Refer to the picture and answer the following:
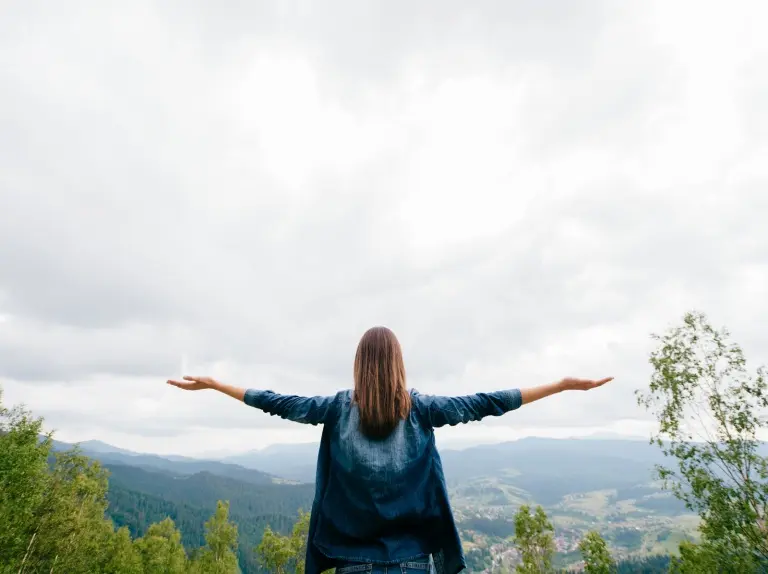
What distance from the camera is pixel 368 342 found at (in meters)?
3.16

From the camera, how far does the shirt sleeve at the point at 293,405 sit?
9.99 feet

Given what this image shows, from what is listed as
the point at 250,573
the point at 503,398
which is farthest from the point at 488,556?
the point at 503,398

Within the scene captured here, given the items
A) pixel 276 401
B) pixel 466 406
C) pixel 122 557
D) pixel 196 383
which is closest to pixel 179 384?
pixel 196 383

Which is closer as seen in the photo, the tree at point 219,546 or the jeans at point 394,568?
the jeans at point 394,568

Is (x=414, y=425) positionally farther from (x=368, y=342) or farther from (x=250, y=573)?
(x=250, y=573)

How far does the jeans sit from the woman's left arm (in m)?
0.92

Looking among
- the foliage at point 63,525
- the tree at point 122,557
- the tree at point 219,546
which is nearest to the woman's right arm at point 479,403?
the foliage at point 63,525

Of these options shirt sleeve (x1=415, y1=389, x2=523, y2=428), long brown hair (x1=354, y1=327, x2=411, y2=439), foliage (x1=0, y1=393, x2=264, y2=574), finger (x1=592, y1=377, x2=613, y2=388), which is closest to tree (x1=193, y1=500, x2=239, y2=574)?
foliage (x1=0, y1=393, x2=264, y2=574)

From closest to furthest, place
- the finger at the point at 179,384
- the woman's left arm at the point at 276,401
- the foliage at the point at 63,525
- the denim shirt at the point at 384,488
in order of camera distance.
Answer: the denim shirt at the point at 384,488 < the woman's left arm at the point at 276,401 < the finger at the point at 179,384 < the foliage at the point at 63,525

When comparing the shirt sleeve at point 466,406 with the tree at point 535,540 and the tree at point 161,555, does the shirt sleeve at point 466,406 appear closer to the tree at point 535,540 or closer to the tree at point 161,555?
the tree at point 535,540

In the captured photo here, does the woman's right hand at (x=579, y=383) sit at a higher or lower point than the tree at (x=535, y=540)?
higher

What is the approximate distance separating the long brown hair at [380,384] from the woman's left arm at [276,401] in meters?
0.30

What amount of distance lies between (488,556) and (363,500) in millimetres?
205782

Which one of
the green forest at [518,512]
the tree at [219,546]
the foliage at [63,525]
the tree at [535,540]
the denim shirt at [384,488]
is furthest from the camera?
the tree at [219,546]
